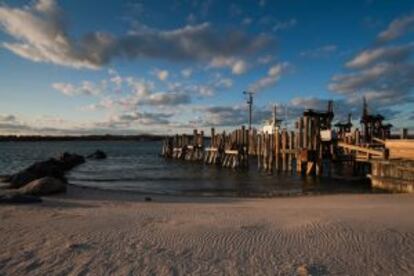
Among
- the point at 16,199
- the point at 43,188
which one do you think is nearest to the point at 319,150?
the point at 43,188

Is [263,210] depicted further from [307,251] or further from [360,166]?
[360,166]

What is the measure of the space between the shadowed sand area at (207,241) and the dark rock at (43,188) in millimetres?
3219

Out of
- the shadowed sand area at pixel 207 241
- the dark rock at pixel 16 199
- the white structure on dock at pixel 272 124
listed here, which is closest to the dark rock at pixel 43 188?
the dark rock at pixel 16 199

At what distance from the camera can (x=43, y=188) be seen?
49.0 feet

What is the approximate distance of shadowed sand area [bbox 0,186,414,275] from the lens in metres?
6.41

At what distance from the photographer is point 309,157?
26.4 meters

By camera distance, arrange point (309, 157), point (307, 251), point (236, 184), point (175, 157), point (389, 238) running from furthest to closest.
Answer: point (175, 157), point (309, 157), point (236, 184), point (389, 238), point (307, 251)

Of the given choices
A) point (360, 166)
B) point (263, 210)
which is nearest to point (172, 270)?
point (263, 210)

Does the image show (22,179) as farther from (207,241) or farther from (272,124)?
(272,124)

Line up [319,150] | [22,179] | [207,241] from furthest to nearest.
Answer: [319,150] → [22,179] → [207,241]

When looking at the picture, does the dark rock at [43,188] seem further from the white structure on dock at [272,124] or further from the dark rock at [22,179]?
the white structure on dock at [272,124]

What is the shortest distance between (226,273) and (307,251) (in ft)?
6.26

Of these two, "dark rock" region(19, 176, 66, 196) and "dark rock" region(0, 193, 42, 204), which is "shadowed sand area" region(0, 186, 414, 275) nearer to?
"dark rock" region(0, 193, 42, 204)

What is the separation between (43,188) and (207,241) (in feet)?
31.4
